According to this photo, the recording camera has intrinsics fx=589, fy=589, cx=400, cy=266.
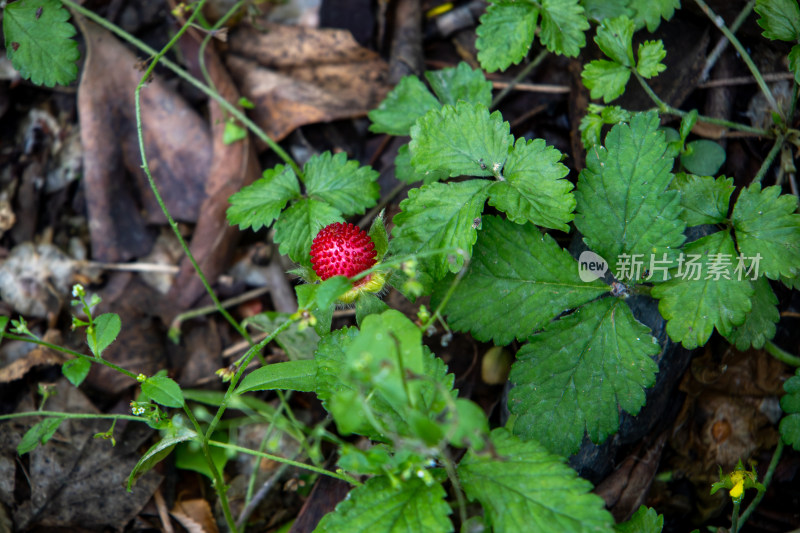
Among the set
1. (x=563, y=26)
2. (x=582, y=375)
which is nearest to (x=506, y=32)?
(x=563, y=26)

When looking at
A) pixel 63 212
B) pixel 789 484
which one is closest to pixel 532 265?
pixel 789 484

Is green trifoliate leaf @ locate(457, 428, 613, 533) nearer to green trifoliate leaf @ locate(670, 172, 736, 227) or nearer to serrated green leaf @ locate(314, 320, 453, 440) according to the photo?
serrated green leaf @ locate(314, 320, 453, 440)

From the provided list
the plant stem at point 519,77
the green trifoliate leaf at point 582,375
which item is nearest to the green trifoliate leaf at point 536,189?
the green trifoliate leaf at point 582,375

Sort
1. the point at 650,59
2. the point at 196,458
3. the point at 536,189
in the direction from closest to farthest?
the point at 536,189 → the point at 650,59 → the point at 196,458

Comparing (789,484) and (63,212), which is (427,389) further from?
(63,212)

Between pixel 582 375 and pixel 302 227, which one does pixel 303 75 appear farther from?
pixel 582 375
